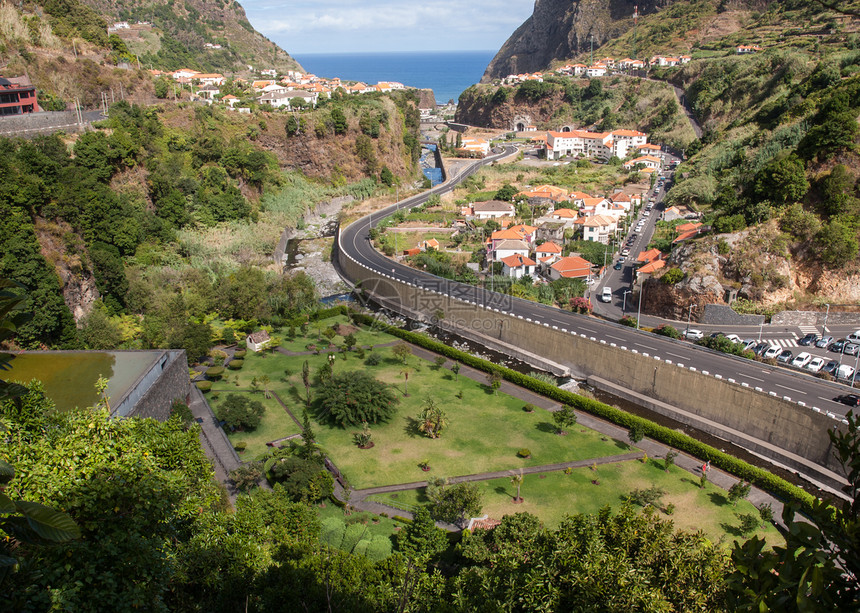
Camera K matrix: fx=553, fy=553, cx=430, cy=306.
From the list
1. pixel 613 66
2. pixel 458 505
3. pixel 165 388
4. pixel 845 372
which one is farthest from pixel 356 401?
pixel 613 66

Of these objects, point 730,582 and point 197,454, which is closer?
point 730,582

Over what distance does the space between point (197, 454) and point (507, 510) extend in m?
12.3

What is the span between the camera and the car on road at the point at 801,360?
31.2 m

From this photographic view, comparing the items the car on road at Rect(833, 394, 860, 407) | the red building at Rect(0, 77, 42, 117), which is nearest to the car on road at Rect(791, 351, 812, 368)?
the car on road at Rect(833, 394, 860, 407)

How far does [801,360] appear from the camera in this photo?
104ft

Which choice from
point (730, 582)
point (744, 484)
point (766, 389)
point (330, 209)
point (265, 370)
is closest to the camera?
point (730, 582)

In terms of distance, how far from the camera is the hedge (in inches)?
917

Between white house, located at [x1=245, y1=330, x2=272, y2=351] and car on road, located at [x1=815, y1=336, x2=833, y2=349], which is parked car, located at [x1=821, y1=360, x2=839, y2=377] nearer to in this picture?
car on road, located at [x1=815, y1=336, x2=833, y2=349]

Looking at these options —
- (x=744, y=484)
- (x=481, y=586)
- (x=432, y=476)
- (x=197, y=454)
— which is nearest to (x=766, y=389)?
(x=744, y=484)

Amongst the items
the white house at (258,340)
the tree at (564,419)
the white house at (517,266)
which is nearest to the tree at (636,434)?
the tree at (564,419)

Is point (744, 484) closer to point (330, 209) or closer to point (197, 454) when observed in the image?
point (197, 454)

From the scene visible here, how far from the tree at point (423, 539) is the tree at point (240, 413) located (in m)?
11.8

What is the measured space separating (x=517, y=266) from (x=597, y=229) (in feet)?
47.6

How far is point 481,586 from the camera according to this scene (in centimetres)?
1379
